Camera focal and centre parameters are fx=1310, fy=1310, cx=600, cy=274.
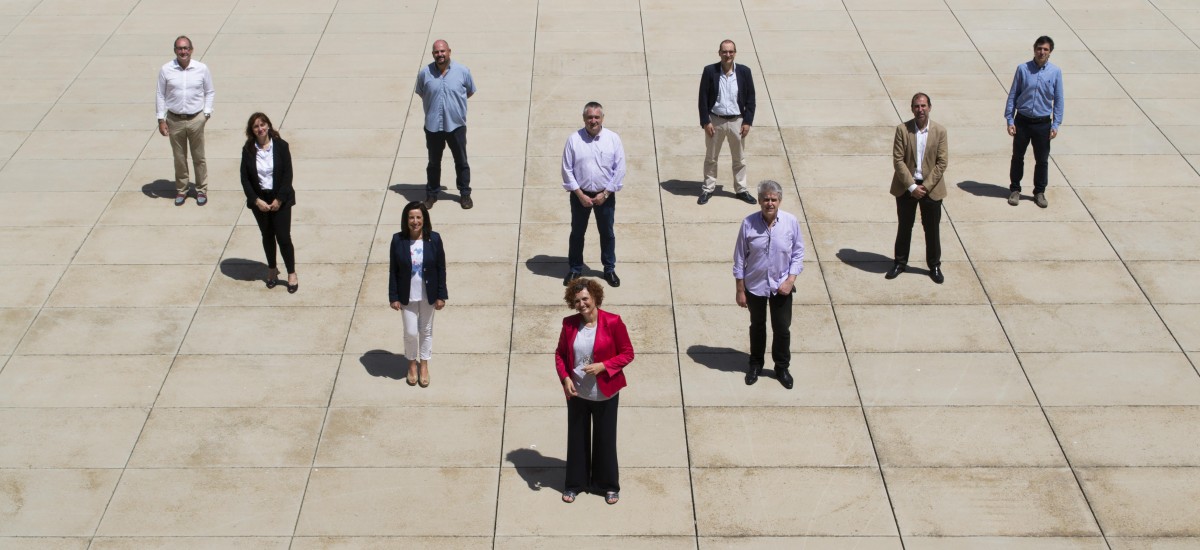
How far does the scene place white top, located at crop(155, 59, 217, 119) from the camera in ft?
40.3

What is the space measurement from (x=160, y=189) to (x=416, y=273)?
4.76m

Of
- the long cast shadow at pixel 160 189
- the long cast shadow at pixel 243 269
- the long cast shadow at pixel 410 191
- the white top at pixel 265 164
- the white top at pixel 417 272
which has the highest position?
the white top at pixel 265 164

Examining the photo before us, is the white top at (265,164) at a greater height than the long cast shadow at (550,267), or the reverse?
the white top at (265,164)

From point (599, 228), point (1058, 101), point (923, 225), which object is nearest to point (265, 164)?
point (599, 228)

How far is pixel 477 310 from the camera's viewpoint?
35.3 feet

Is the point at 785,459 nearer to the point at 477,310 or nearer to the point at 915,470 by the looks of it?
the point at 915,470

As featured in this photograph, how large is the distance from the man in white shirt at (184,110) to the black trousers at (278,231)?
6.23 ft

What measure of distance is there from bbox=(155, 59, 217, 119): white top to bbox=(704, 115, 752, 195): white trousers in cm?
477

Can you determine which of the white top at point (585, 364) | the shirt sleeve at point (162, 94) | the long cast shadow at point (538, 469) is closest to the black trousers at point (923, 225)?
the long cast shadow at point (538, 469)

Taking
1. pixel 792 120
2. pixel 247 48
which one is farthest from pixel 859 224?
pixel 247 48

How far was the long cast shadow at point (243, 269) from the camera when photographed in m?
11.3

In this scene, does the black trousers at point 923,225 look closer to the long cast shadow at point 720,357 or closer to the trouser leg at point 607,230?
the long cast shadow at point 720,357

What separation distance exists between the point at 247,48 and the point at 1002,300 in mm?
9883

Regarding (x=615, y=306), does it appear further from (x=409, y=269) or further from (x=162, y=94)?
(x=162, y=94)
